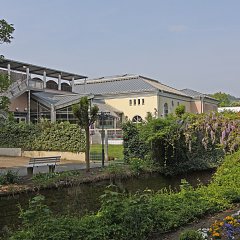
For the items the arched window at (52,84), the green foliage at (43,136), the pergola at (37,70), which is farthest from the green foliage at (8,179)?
the arched window at (52,84)

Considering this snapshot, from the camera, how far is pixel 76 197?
40.0 feet

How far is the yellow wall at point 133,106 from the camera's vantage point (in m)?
50.2

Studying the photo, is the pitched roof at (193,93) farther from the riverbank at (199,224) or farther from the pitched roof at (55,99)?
the riverbank at (199,224)

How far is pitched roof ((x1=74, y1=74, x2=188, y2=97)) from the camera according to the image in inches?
2061

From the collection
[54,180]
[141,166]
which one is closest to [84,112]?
[141,166]

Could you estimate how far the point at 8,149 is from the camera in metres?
28.2

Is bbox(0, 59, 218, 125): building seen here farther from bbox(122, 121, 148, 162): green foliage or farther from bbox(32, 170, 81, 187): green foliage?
bbox(32, 170, 81, 187): green foliage

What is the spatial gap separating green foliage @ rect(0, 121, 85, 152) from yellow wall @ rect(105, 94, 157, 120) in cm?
2471

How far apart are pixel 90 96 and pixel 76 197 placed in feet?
94.1

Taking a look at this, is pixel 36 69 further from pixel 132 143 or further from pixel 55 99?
pixel 132 143

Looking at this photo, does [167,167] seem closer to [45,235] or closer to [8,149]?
[45,235]

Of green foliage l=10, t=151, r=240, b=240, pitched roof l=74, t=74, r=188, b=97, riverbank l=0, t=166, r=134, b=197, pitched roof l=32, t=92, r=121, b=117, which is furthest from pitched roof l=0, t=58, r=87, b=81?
green foliage l=10, t=151, r=240, b=240

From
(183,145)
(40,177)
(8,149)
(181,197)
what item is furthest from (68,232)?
(8,149)

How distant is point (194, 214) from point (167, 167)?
7507 mm
